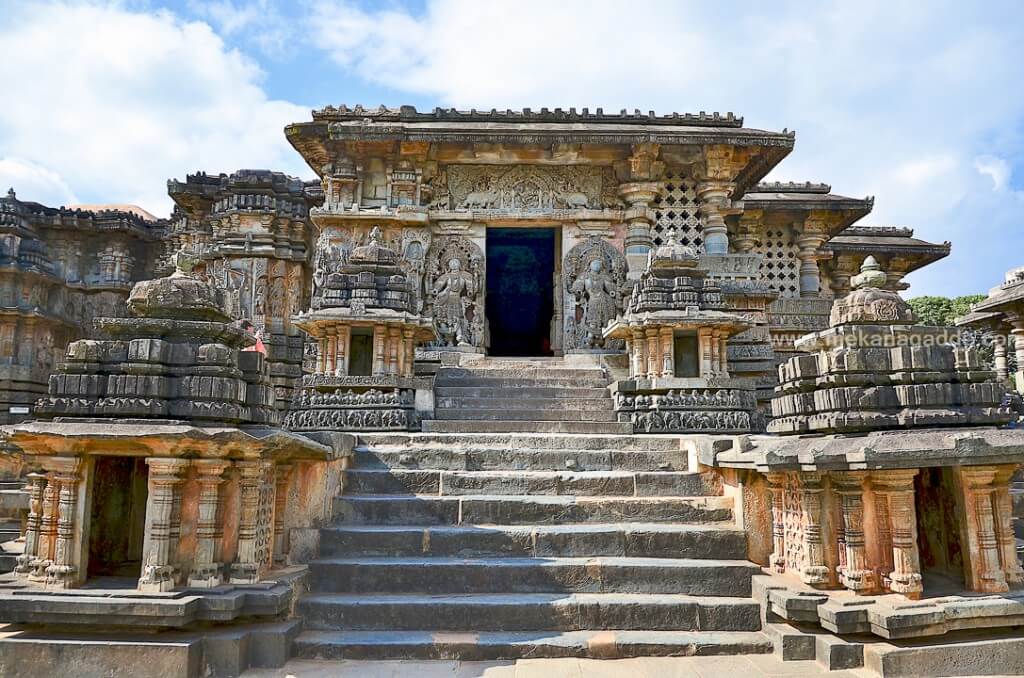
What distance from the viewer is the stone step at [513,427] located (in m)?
7.16

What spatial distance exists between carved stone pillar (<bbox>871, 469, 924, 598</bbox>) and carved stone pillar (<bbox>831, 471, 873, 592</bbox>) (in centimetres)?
12

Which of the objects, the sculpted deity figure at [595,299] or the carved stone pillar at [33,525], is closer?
the carved stone pillar at [33,525]

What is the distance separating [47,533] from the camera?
3971 millimetres

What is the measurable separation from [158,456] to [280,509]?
1045 mm

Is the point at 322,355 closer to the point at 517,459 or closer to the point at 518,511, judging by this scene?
the point at 517,459

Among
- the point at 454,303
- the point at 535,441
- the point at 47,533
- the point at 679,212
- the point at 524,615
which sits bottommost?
the point at 524,615

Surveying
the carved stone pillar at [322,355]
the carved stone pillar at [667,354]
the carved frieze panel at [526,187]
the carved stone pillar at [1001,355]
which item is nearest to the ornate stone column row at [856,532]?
the carved stone pillar at [667,354]

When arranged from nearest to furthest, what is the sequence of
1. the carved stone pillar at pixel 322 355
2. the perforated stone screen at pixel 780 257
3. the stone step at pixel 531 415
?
the stone step at pixel 531 415 < the carved stone pillar at pixel 322 355 < the perforated stone screen at pixel 780 257

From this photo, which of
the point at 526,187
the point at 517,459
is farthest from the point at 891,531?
the point at 526,187

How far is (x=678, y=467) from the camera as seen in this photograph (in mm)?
5914

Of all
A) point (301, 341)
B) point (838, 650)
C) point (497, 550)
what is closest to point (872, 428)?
point (838, 650)

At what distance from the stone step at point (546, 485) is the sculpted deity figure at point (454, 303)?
200 inches

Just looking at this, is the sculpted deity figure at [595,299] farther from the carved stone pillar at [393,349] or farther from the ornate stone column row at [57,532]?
the ornate stone column row at [57,532]

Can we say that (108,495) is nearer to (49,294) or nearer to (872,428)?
(872,428)
